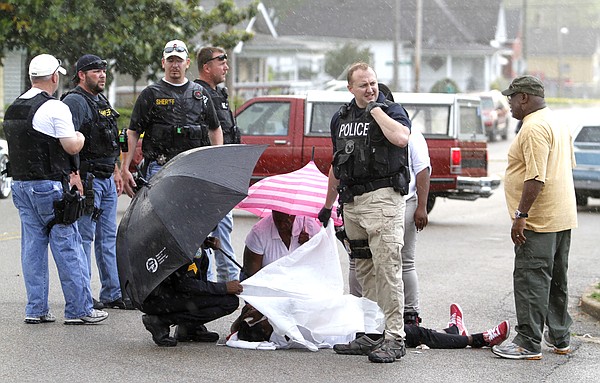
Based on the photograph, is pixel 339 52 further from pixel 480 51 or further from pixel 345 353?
pixel 345 353

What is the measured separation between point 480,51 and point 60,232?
62150 mm

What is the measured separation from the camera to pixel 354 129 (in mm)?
7008

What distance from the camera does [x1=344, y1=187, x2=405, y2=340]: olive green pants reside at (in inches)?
274

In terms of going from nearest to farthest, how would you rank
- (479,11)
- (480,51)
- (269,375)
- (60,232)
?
(269,375) → (60,232) → (480,51) → (479,11)

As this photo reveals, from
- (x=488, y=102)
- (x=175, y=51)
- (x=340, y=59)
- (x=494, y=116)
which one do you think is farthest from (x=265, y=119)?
(x=340, y=59)

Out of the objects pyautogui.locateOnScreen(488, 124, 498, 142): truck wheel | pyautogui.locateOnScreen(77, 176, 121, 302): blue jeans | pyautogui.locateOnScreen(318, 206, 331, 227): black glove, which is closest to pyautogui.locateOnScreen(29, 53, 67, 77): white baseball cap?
pyautogui.locateOnScreen(77, 176, 121, 302): blue jeans

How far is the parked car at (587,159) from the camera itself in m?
19.3

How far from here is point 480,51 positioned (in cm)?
6800

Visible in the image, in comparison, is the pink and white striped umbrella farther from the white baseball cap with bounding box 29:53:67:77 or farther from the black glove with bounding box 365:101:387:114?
the white baseball cap with bounding box 29:53:67:77

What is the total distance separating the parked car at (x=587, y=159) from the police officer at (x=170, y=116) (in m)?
12.1

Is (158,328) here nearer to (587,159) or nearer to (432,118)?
(432,118)

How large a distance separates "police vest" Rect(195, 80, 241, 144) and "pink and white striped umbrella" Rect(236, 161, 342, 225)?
1.61m

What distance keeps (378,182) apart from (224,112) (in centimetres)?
267

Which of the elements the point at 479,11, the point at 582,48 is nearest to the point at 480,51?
the point at 479,11
